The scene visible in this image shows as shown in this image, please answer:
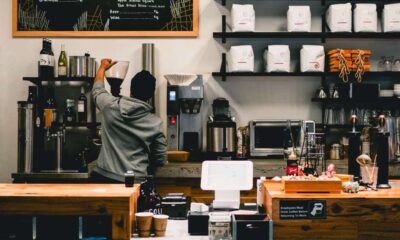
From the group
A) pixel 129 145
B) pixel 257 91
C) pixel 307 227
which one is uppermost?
pixel 257 91

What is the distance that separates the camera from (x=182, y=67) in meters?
5.68

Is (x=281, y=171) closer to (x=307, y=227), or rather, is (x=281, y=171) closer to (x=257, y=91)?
(x=257, y=91)

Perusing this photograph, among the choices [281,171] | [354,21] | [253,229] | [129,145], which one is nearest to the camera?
[253,229]

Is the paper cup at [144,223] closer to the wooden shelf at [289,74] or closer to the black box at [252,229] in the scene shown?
the black box at [252,229]

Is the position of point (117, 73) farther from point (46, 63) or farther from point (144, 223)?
point (144, 223)

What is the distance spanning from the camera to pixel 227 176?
3002 millimetres

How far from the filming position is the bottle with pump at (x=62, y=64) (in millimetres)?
5354

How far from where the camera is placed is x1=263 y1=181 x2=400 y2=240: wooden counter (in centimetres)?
251

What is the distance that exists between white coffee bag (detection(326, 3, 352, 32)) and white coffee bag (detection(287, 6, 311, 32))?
0.23 metres

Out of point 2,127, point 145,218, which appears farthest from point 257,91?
point 145,218

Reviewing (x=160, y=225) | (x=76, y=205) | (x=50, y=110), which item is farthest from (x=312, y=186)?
(x=50, y=110)

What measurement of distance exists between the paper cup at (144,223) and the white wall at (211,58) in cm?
302

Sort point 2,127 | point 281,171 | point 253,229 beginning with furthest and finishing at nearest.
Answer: point 2,127 < point 281,171 < point 253,229

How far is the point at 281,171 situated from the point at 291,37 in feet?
4.66
